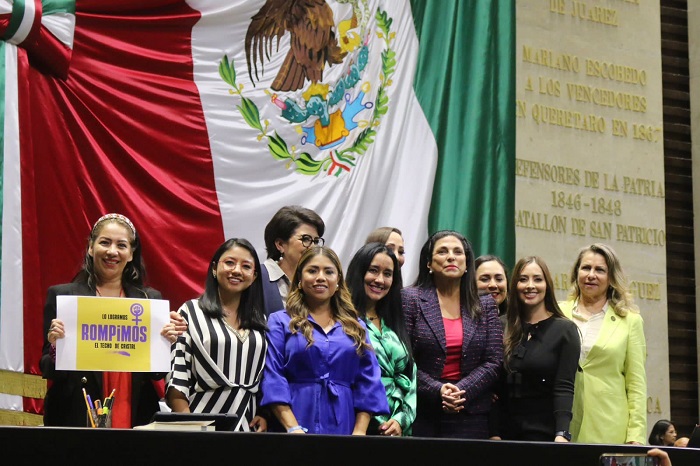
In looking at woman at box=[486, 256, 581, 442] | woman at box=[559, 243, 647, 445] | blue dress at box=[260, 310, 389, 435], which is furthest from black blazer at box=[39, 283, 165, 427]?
woman at box=[559, 243, 647, 445]

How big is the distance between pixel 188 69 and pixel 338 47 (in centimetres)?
109

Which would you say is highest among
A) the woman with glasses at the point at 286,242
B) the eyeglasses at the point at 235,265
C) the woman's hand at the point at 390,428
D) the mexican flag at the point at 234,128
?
the mexican flag at the point at 234,128

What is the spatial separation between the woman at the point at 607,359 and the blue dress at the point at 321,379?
1240 mm

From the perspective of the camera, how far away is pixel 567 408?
202 inches

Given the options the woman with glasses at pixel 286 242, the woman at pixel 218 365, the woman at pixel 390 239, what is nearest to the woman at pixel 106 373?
the woman at pixel 218 365

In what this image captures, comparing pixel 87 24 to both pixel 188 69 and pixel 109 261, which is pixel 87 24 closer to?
pixel 188 69

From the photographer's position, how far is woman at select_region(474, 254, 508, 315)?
5668 mm

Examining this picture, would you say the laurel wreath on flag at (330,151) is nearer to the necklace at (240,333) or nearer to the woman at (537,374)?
the woman at (537,374)

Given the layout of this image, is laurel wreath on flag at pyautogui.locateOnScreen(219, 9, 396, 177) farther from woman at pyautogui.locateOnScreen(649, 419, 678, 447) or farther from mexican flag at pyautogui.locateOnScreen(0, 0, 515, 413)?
woman at pyautogui.locateOnScreen(649, 419, 678, 447)

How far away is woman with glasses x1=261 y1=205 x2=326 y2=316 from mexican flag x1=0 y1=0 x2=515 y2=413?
4.55 feet

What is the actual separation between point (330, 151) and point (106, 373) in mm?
3247

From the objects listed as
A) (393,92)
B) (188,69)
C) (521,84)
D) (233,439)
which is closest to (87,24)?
(188,69)

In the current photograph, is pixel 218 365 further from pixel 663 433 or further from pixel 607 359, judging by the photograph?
pixel 663 433

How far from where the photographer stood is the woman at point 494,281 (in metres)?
5.67
